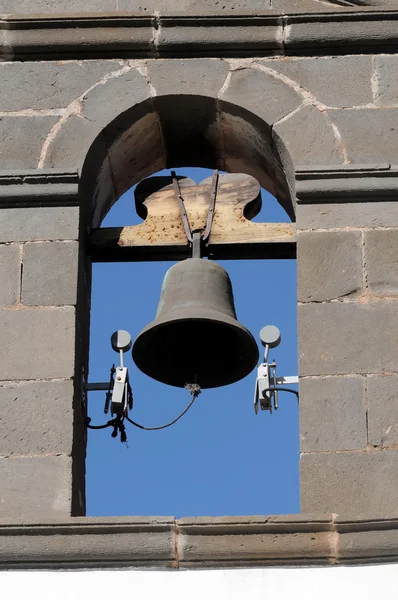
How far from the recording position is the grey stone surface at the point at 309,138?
898 cm

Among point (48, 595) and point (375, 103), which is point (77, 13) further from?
point (48, 595)

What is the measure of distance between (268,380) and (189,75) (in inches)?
56.7

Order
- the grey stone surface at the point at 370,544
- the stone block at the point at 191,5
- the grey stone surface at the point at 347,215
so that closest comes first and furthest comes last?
the grey stone surface at the point at 370,544
the grey stone surface at the point at 347,215
the stone block at the point at 191,5

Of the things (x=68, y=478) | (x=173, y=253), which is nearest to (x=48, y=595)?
(x=68, y=478)

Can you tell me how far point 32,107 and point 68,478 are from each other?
1768mm

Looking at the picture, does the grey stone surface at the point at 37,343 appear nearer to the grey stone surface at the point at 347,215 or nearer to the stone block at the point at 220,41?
the grey stone surface at the point at 347,215

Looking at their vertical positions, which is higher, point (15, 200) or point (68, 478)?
point (15, 200)

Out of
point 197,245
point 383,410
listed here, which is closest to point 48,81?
point 197,245

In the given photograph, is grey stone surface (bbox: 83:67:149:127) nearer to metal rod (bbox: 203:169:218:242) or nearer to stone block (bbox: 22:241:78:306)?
metal rod (bbox: 203:169:218:242)

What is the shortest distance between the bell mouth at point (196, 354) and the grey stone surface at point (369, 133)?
0.87 meters

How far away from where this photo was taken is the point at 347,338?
8461 millimetres

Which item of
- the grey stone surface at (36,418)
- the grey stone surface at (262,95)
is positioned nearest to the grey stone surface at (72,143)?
the grey stone surface at (262,95)

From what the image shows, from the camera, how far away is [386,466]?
8.12 metres

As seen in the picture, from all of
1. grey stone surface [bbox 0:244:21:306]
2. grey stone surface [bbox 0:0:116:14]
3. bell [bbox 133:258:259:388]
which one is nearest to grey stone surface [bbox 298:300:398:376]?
bell [bbox 133:258:259:388]
